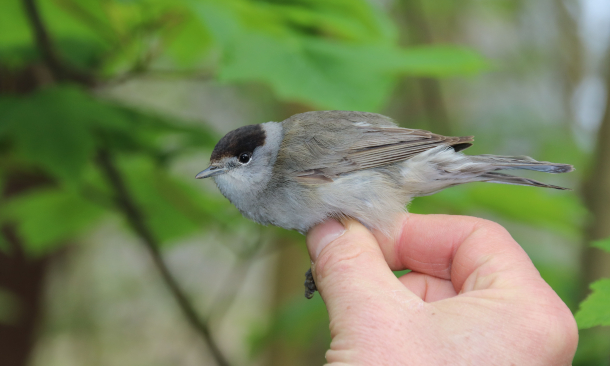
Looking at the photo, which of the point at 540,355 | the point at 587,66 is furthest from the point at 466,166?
the point at 587,66

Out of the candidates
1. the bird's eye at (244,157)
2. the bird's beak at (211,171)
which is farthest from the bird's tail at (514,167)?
the bird's beak at (211,171)

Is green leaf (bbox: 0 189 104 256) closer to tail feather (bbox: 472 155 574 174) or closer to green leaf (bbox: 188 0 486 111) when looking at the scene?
green leaf (bbox: 188 0 486 111)

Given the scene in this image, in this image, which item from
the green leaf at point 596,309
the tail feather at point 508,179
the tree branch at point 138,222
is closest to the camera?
the green leaf at point 596,309

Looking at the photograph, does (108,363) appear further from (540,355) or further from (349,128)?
(540,355)

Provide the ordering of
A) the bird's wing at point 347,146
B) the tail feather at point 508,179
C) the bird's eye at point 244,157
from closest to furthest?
1. the tail feather at point 508,179
2. the bird's wing at point 347,146
3. the bird's eye at point 244,157

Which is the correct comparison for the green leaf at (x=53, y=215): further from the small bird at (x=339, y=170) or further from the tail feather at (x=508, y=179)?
the tail feather at (x=508, y=179)

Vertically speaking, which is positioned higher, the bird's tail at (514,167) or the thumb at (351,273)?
the bird's tail at (514,167)

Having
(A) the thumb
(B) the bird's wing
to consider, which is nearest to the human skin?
(A) the thumb
